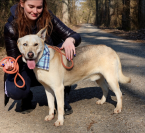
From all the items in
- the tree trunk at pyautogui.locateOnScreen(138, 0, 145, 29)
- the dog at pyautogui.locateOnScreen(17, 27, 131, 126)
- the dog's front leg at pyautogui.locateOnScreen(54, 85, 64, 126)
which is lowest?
the dog's front leg at pyautogui.locateOnScreen(54, 85, 64, 126)

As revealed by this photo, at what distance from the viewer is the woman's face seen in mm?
2716

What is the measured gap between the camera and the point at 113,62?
297 centimetres

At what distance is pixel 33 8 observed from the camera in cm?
277

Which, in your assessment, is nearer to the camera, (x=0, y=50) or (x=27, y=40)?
(x=27, y=40)

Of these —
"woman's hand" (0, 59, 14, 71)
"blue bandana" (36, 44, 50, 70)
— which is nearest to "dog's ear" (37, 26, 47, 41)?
"blue bandana" (36, 44, 50, 70)

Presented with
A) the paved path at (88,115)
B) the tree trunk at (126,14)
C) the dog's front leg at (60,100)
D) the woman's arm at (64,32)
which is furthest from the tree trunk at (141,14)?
the dog's front leg at (60,100)

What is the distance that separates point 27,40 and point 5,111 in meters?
1.67

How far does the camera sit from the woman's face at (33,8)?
2.72 m

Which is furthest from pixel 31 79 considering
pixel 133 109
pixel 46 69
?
pixel 133 109

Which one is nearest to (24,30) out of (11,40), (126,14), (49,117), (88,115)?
(11,40)

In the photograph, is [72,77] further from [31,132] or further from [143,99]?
[143,99]

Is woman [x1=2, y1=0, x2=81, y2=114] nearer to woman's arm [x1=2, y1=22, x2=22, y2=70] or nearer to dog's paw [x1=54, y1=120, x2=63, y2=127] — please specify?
woman's arm [x1=2, y1=22, x2=22, y2=70]

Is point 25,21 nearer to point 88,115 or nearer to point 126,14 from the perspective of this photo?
point 88,115

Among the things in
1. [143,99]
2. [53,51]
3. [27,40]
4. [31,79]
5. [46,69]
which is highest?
[27,40]
